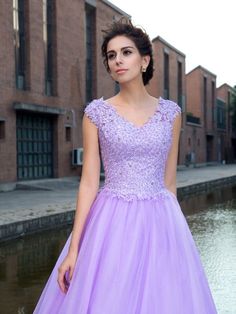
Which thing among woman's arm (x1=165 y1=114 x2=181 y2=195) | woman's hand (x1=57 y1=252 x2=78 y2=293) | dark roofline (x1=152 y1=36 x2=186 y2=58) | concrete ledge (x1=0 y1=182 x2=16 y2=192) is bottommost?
concrete ledge (x1=0 y1=182 x2=16 y2=192)

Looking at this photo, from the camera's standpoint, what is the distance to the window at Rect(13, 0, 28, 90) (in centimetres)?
1864

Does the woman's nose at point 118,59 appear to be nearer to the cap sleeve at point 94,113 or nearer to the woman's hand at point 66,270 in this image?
the cap sleeve at point 94,113

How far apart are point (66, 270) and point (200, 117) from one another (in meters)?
44.4

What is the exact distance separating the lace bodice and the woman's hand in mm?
333

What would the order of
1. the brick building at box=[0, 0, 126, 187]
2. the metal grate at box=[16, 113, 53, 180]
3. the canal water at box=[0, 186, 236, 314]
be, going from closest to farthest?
1. the canal water at box=[0, 186, 236, 314]
2. the brick building at box=[0, 0, 126, 187]
3. the metal grate at box=[16, 113, 53, 180]

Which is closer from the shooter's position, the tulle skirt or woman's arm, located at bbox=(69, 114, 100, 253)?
the tulle skirt

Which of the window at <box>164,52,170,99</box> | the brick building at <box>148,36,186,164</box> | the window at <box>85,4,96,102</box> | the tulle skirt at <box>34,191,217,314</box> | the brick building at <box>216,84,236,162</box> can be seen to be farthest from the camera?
the brick building at <box>216,84,236,162</box>

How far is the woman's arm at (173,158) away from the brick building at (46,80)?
612 inches

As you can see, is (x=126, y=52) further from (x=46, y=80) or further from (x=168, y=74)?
(x=168, y=74)

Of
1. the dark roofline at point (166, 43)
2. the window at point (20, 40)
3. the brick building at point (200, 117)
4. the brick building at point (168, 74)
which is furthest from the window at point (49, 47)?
the brick building at point (200, 117)

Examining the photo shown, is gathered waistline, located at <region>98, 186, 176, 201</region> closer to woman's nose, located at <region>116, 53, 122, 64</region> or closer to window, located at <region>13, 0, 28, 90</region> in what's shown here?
woman's nose, located at <region>116, 53, 122, 64</region>

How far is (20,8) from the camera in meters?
19.0

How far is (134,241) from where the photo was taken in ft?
7.27

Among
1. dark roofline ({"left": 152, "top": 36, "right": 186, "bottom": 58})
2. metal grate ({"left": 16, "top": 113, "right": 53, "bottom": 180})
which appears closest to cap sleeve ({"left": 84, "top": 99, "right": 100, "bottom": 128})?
metal grate ({"left": 16, "top": 113, "right": 53, "bottom": 180})
